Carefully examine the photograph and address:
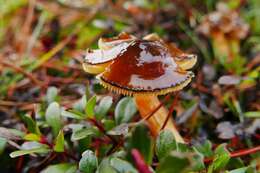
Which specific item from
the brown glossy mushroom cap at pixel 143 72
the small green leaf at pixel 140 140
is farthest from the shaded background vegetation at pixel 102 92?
the brown glossy mushroom cap at pixel 143 72

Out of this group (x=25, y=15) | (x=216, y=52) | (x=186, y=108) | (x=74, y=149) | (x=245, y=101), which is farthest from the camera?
(x=25, y=15)

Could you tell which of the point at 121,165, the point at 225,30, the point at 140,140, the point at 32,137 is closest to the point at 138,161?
the point at 140,140

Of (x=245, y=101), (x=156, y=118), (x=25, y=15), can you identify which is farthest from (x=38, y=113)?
(x=25, y=15)

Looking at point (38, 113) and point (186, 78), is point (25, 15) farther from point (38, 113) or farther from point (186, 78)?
point (186, 78)

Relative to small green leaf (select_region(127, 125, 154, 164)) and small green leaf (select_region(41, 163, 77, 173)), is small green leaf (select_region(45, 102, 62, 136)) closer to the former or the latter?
small green leaf (select_region(41, 163, 77, 173))

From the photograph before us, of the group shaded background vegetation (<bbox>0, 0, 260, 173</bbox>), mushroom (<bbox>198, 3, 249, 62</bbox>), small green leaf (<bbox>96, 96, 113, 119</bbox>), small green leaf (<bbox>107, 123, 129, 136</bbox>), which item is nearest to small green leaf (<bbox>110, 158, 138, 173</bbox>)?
shaded background vegetation (<bbox>0, 0, 260, 173</bbox>)

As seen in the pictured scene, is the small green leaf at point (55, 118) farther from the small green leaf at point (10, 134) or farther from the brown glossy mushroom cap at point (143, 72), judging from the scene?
the brown glossy mushroom cap at point (143, 72)
